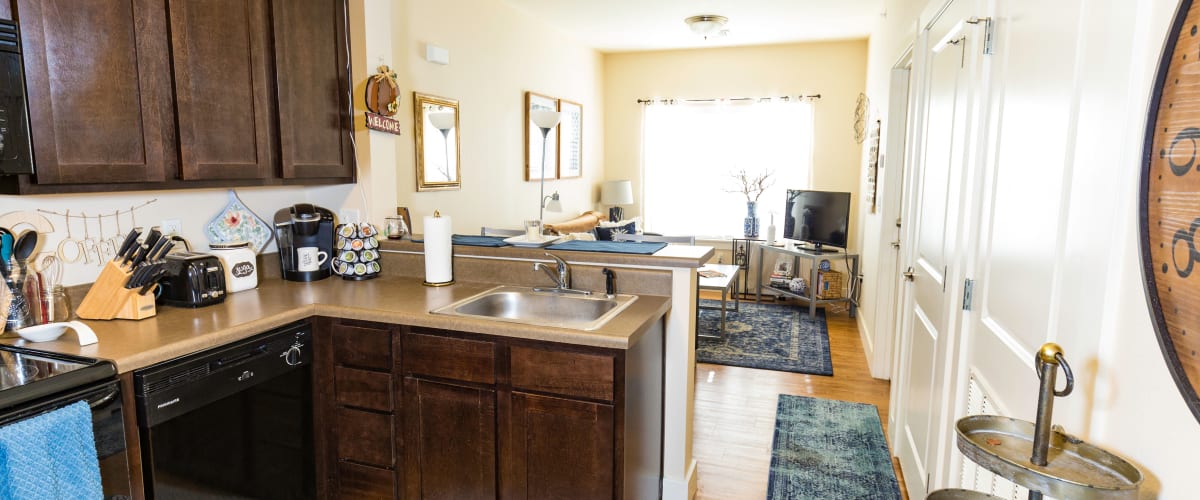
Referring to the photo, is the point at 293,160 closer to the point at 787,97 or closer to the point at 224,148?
the point at 224,148

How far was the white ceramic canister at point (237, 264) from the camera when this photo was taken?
2.40 metres

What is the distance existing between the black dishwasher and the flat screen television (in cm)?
457

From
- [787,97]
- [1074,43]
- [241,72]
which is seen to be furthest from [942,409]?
[787,97]

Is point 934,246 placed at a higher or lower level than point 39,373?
higher

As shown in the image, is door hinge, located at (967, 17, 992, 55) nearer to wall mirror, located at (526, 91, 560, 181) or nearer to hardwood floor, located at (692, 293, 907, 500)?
hardwood floor, located at (692, 293, 907, 500)

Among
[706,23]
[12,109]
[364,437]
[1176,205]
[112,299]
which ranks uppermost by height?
[706,23]

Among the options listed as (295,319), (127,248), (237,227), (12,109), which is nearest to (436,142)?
(237,227)

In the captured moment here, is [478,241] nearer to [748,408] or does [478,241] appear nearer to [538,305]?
[538,305]

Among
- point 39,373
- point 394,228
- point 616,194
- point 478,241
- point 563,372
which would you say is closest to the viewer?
point 39,373

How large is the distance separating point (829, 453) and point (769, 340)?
1.95 meters

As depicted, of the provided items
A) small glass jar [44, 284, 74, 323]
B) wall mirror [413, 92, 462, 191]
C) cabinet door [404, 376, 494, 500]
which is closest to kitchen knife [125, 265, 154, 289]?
small glass jar [44, 284, 74, 323]

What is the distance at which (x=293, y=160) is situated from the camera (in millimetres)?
2535

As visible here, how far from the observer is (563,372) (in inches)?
76.2

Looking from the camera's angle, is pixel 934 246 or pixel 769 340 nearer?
pixel 934 246
